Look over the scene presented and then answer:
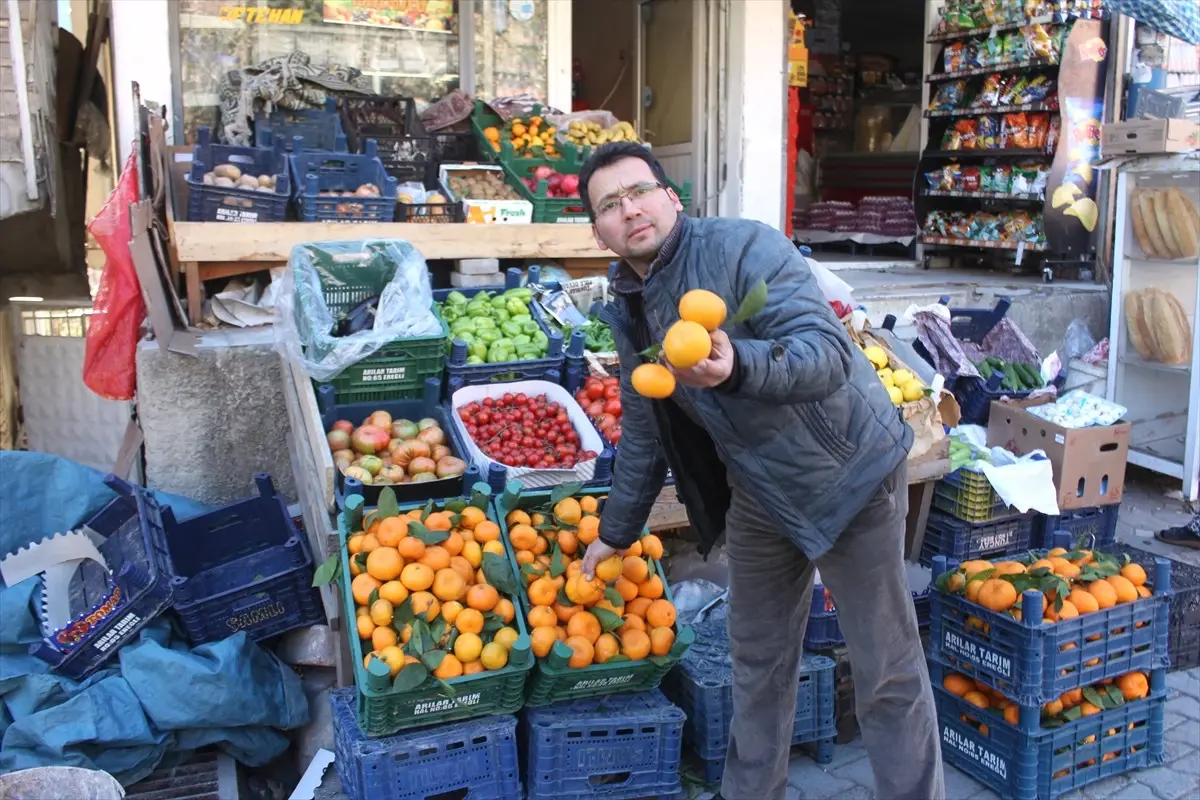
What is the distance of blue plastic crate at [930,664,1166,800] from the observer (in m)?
3.48

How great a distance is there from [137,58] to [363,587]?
5239 millimetres

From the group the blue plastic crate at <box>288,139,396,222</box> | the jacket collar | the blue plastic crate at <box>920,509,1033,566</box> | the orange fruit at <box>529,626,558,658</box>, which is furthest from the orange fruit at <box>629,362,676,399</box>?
the blue plastic crate at <box>288,139,396,222</box>

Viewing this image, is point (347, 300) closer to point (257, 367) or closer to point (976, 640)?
point (257, 367)

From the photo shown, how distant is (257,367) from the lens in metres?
5.16

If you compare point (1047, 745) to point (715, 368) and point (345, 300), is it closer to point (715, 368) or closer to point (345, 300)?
point (715, 368)

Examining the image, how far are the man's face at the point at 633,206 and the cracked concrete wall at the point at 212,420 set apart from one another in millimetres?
3196

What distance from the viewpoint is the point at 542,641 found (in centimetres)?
319

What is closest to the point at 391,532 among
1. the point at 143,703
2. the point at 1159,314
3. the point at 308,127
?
the point at 143,703

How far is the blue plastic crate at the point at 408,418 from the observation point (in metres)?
3.77

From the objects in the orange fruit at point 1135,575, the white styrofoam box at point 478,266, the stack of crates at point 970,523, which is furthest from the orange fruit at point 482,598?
the white styrofoam box at point 478,266

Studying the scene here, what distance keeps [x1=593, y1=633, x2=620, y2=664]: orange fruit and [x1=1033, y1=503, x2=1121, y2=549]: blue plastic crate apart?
2953mm

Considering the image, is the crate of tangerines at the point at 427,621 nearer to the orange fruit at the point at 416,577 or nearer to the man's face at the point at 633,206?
the orange fruit at the point at 416,577

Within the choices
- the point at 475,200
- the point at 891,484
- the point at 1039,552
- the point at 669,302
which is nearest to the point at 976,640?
the point at 1039,552

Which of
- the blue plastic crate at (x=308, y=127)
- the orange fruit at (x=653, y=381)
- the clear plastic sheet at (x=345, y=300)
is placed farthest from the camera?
the blue plastic crate at (x=308, y=127)
